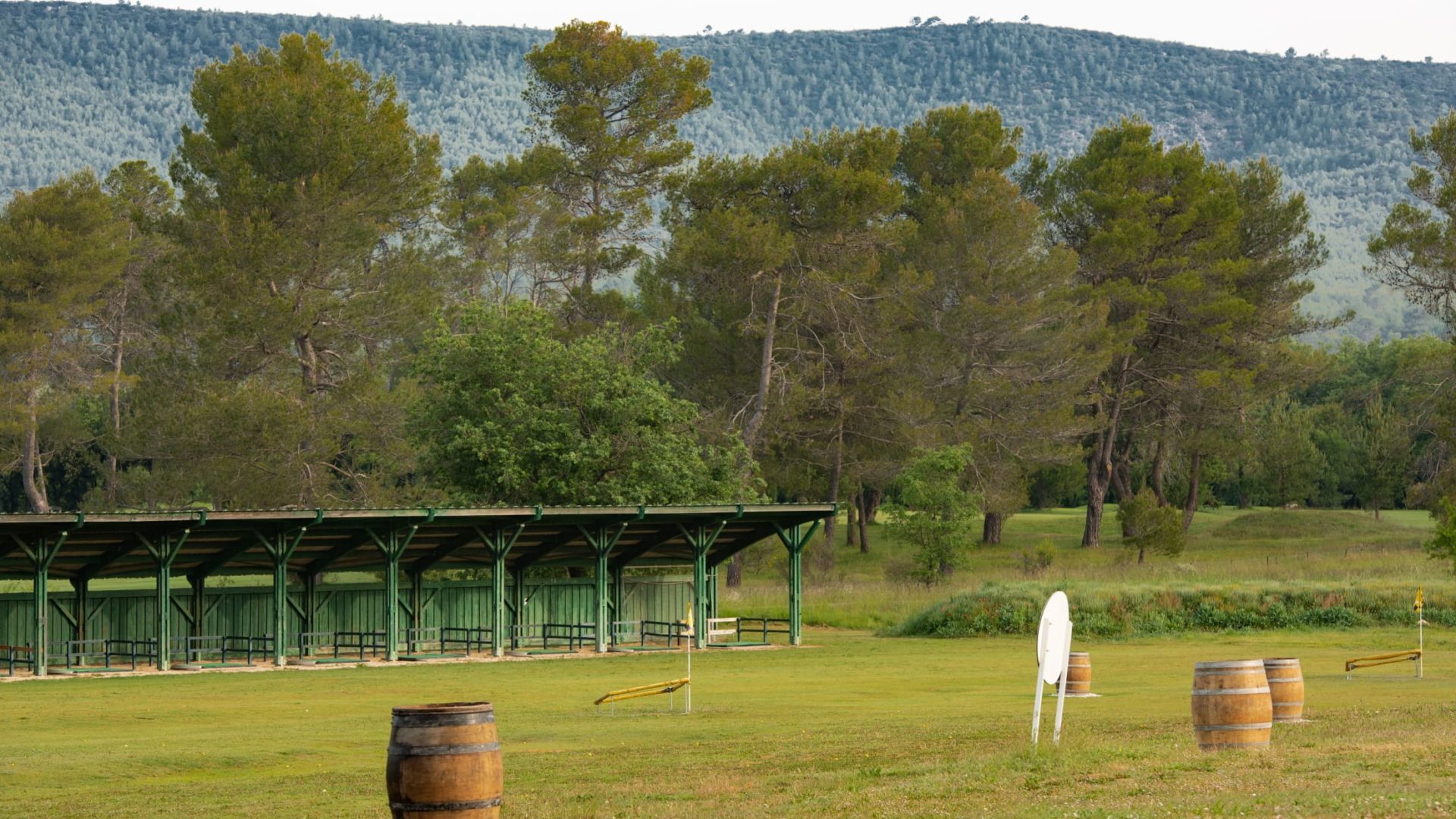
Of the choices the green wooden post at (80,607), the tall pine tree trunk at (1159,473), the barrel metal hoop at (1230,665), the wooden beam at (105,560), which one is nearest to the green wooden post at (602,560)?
the wooden beam at (105,560)

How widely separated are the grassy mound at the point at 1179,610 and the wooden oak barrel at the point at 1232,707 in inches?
917

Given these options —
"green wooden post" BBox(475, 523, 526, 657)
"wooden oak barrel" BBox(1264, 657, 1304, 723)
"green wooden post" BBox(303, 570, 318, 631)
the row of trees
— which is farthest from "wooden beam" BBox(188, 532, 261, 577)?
"wooden oak barrel" BBox(1264, 657, 1304, 723)

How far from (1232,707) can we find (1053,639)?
137cm

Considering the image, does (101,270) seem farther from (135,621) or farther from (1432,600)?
(1432,600)

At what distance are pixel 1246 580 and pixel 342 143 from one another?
26508 millimetres

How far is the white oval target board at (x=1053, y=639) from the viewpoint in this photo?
1295cm

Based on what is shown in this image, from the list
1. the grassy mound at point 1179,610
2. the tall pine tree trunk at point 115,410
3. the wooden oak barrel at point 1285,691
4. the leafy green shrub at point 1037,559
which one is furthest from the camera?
the tall pine tree trunk at point 115,410

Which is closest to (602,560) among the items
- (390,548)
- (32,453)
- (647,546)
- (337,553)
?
(647,546)

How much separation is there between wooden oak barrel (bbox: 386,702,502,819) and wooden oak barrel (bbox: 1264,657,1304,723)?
342 inches

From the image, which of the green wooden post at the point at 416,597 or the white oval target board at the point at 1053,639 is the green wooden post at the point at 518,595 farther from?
the white oval target board at the point at 1053,639

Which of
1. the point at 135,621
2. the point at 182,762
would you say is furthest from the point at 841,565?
the point at 182,762

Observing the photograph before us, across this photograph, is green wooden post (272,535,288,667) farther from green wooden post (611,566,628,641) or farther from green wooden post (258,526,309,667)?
green wooden post (611,566,628,641)

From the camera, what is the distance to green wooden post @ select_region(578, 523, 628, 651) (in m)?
32.1

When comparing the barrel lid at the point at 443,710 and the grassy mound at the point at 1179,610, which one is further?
the grassy mound at the point at 1179,610
